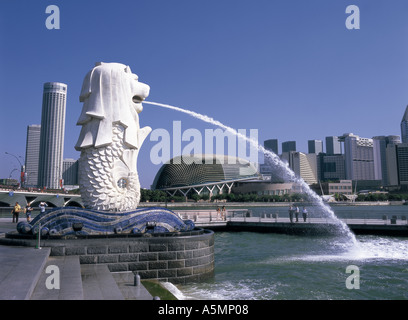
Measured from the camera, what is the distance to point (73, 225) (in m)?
11.6

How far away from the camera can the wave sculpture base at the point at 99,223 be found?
1156 centimetres

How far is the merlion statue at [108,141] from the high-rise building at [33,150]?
532 feet

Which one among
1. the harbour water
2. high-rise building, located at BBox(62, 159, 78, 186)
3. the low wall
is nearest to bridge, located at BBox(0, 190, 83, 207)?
the harbour water

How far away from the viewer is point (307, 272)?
40.4ft

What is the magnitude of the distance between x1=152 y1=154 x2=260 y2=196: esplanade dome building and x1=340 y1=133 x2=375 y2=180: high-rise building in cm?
8879

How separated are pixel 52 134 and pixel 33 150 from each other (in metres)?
17.2

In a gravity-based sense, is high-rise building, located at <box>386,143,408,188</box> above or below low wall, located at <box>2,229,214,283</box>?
above

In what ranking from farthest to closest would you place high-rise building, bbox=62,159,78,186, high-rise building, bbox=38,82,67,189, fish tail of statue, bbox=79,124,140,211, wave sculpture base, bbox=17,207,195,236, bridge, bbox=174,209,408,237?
high-rise building, bbox=38,82,67,189 → high-rise building, bbox=62,159,78,186 → bridge, bbox=174,209,408,237 → fish tail of statue, bbox=79,124,140,211 → wave sculpture base, bbox=17,207,195,236

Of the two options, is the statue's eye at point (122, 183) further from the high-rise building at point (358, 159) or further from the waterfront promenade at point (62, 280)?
the high-rise building at point (358, 159)

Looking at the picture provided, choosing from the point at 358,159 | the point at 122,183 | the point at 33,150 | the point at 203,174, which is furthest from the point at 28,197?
the point at 358,159

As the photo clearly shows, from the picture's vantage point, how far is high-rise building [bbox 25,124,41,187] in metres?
162

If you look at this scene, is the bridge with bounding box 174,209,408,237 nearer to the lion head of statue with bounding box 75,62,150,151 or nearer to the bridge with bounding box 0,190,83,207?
the lion head of statue with bounding box 75,62,150,151

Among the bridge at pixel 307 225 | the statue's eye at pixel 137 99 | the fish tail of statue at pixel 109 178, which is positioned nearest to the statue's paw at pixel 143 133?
the fish tail of statue at pixel 109 178

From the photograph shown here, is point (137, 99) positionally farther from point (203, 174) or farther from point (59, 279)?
point (203, 174)
